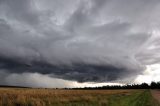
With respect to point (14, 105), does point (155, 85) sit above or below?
above

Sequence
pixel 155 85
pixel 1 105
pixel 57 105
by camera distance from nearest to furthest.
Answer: pixel 1 105, pixel 57 105, pixel 155 85

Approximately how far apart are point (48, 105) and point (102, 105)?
5809 mm

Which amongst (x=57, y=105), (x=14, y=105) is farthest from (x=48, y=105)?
(x=14, y=105)

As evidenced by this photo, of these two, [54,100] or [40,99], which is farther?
[54,100]

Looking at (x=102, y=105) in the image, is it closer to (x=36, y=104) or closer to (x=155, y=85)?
(x=36, y=104)

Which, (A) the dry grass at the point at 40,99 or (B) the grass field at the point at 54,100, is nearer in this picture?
(A) the dry grass at the point at 40,99

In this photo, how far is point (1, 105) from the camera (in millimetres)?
16938

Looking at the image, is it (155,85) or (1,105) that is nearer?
(1,105)

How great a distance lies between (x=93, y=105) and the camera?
22094 millimetres

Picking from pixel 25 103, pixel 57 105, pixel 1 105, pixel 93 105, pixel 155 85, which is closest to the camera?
pixel 1 105

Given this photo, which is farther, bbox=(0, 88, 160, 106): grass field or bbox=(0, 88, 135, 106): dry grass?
bbox=(0, 88, 160, 106): grass field

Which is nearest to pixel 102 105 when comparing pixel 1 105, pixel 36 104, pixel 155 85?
pixel 36 104

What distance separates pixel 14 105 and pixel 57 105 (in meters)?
3.40

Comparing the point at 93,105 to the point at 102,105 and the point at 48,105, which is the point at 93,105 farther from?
the point at 48,105
